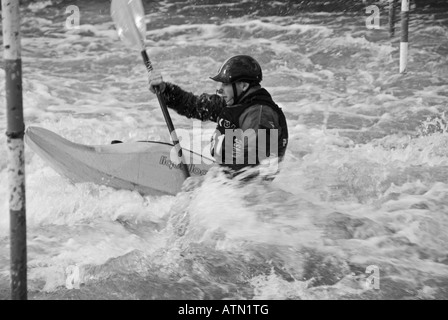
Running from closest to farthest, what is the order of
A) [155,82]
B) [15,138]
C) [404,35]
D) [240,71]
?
1. [15,138]
2. [240,71]
3. [155,82]
4. [404,35]

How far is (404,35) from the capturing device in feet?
27.2

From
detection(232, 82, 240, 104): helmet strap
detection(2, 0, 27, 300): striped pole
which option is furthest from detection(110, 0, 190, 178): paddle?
detection(2, 0, 27, 300): striped pole

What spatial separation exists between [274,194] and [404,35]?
469 centimetres

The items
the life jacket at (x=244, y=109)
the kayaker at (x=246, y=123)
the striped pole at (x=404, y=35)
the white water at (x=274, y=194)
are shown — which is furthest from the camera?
the striped pole at (x=404, y=35)

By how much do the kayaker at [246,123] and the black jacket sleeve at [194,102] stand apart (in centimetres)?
34

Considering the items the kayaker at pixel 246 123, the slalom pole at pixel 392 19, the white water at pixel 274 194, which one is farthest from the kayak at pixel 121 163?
the slalom pole at pixel 392 19

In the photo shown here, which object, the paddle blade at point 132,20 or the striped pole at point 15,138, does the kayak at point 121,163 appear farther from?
the striped pole at point 15,138

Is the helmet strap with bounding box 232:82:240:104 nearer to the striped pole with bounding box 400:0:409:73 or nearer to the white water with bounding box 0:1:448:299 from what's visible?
the white water with bounding box 0:1:448:299

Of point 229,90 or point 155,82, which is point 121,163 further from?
point 229,90

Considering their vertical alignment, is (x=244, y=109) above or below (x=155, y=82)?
below

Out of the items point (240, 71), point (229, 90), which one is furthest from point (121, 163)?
point (240, 71)

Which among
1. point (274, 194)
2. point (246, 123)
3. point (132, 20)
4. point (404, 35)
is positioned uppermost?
point (132, 20)

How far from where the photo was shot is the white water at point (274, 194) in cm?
372

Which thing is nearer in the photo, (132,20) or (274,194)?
(274,194)
